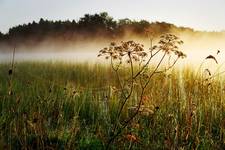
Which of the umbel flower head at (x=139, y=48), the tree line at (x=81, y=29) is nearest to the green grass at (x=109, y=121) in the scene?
the umbel flower head at (x=139, y=48)

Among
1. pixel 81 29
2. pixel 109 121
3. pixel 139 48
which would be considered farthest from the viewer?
pixel 81 29

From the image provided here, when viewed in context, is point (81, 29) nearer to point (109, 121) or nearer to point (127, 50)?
point (109, 121)

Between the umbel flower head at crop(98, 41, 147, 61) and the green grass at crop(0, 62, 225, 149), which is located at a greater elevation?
the umbel flower head at crop(98, 41, 147, 61)

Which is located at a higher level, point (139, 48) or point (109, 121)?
point (139, 48)

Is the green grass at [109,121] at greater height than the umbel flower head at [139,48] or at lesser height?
lesser

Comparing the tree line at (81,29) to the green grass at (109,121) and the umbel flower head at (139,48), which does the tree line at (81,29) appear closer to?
the green grass at (109,121)

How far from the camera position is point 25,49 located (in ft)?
109

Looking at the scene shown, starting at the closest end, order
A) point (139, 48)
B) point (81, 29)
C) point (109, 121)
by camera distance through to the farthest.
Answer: point (139, 48) < point (109, 121) < point (81, 29)

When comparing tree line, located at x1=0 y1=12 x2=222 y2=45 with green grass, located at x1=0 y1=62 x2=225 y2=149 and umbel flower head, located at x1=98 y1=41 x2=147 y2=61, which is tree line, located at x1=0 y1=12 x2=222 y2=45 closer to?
green grass, located at x1=0 y1=62 x2=225 y2=149

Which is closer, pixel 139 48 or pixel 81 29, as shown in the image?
pixel 139 48

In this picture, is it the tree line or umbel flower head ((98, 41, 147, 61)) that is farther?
the tree line

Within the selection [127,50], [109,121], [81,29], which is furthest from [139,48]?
[81,29]

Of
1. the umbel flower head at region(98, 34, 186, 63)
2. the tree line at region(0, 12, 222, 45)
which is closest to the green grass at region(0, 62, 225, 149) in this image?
the umbel flower head at region(98, 34, 186, 63)

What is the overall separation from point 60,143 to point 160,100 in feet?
4.68
